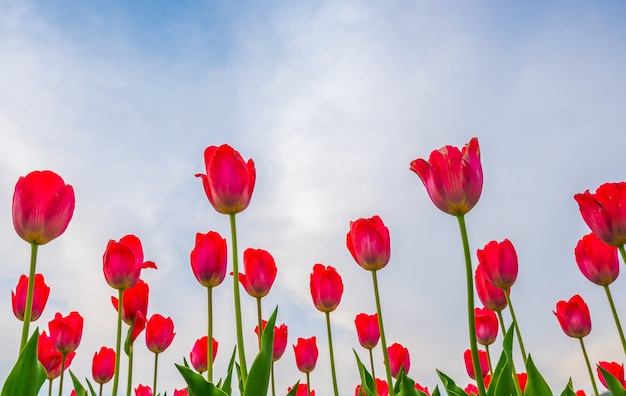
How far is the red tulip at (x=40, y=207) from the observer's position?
272 cm

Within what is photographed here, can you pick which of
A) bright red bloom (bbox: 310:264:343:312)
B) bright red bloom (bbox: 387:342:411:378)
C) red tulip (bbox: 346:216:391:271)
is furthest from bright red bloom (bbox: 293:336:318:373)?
red tulip (bbox: 346:216:391:271)

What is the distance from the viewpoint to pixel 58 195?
2816 millimetres

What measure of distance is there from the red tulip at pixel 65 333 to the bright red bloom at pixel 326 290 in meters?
1.90

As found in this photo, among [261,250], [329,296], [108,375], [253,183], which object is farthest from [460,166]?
[108,375]

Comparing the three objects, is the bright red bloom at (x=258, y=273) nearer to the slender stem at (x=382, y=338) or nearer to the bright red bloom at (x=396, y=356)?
the slender stem at (x=382, y=338)

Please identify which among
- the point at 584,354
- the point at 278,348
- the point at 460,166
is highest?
the point at 460,166

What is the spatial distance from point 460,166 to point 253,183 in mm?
1123

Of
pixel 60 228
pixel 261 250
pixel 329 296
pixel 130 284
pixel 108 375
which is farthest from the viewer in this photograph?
pixel 108 375

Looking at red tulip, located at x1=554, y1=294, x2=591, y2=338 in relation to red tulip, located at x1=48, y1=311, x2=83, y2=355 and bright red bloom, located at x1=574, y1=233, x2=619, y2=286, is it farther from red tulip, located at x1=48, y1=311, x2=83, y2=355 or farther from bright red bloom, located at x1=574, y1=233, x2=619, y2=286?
red tulip, located at x1=48, y1=311, x2=83, y2=355

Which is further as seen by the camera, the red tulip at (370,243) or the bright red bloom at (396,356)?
the bright red bloom at (396,356)

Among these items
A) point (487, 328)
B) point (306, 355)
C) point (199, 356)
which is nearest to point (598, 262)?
point (487, 328)

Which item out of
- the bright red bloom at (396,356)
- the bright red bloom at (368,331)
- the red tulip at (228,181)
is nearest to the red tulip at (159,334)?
the bright red bloom at (368,331)

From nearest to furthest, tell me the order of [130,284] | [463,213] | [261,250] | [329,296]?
[463,213]
[130,284]
[261,250]
[329,296]

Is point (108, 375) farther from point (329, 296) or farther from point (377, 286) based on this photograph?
point (377, 286)
